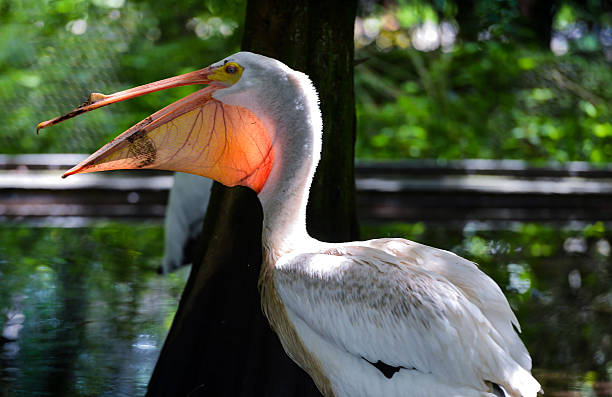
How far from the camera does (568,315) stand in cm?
503

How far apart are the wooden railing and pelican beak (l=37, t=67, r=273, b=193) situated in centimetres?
544

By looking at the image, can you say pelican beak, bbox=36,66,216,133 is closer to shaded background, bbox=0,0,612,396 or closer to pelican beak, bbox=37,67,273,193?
pelican beak, bbox=37,67,273,193

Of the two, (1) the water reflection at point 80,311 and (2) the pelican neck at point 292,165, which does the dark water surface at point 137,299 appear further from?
(2) the pelican neck at point 292,165

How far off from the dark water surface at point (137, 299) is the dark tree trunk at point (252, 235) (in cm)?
38

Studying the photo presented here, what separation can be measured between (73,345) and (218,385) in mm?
1208

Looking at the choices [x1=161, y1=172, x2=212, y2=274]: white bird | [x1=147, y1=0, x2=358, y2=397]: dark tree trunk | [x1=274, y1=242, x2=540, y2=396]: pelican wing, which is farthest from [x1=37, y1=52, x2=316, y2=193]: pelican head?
[x1=161, y1=172, x2=212, y2=274]: white bird

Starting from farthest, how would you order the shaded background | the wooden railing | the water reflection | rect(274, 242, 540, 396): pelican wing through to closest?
the wooden railing → the shaded background → the water reflection → rect(274, 242, 540, 396): pelican wing

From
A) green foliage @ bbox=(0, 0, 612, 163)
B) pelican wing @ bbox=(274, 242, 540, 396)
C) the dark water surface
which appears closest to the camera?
pelican wing @ bbox=(274, 242, 540, 396)

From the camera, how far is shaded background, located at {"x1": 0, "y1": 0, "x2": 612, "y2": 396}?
4094 mm

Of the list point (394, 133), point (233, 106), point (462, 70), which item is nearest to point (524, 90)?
point (462, 70)

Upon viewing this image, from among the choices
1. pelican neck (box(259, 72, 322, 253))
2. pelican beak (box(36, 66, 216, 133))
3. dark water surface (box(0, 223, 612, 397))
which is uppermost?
pelican beak (box(36, 66, 216, 133))

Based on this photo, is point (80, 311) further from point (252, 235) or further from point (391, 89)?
point (391, 89)

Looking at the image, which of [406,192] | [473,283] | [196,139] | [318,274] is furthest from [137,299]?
[406,192]

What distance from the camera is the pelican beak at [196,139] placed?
8.16ft
